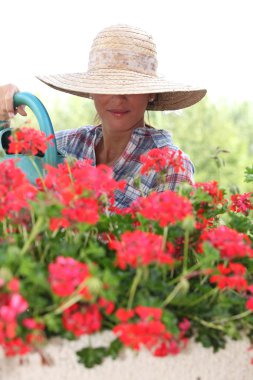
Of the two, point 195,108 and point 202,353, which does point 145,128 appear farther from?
point 195,108

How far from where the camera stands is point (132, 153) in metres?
1.89

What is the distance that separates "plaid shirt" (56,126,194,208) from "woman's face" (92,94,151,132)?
0.27ft

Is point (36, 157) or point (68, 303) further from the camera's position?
point (36, 157)

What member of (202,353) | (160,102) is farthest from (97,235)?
(160,102)

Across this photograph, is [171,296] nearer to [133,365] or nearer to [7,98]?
[133,365]

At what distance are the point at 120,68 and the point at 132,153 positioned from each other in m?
0.28

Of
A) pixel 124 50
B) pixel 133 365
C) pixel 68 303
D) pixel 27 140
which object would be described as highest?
pixel 124 50

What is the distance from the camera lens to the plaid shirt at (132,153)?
69.2 inches

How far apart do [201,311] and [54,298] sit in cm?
23

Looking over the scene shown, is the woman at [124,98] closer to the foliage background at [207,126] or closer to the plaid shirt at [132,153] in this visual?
the plaid shirt at [132,153]

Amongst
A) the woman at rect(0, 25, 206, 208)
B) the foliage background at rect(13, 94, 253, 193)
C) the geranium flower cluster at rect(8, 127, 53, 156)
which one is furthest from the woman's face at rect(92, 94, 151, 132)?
the foliage background at rect(13, 94, 253, 193)

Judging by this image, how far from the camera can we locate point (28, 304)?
81 centimetres

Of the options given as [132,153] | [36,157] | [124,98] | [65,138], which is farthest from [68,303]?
[65,138]

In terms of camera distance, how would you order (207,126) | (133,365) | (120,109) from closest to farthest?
(133,365), (120,109), (207,126)
